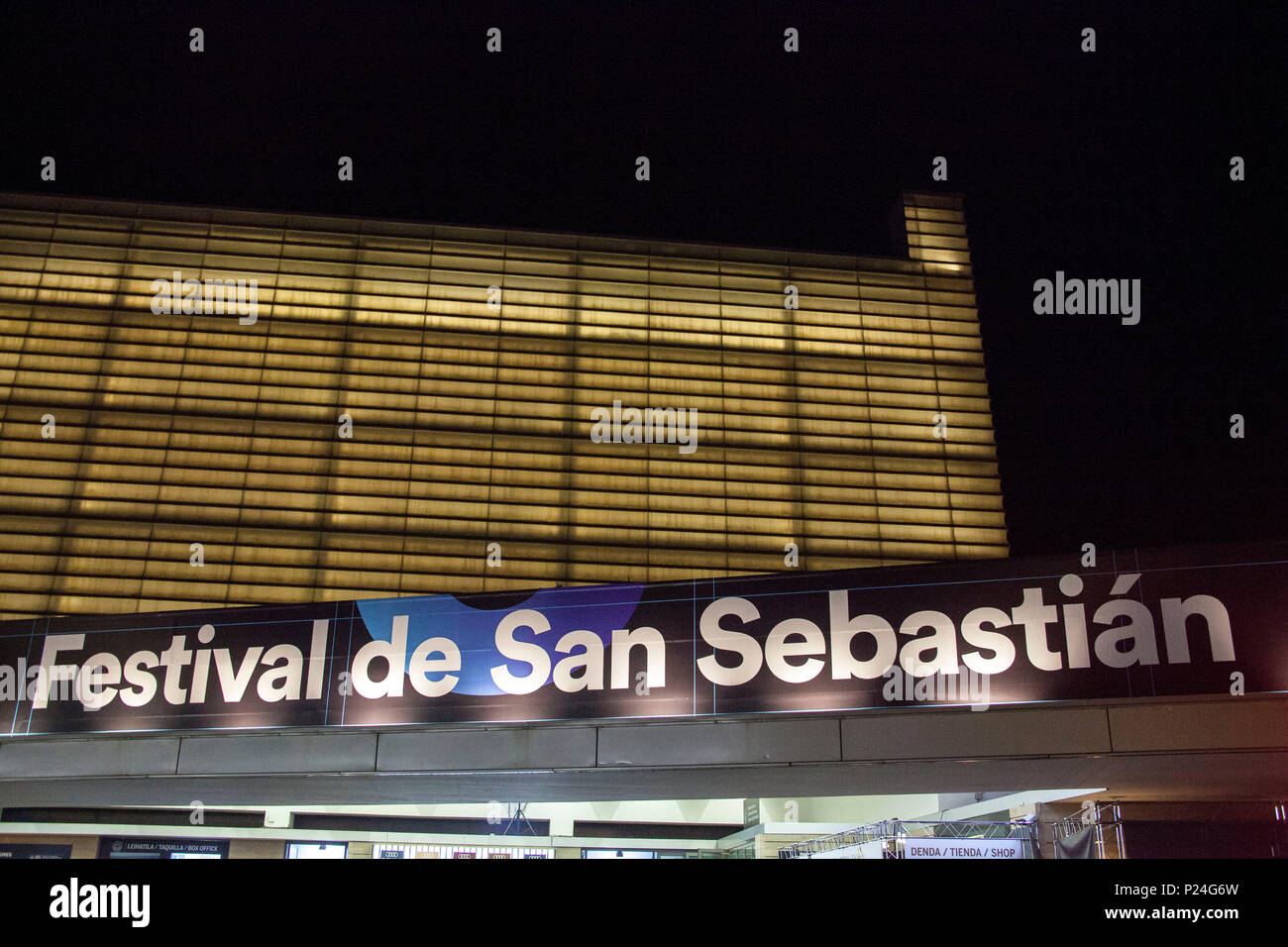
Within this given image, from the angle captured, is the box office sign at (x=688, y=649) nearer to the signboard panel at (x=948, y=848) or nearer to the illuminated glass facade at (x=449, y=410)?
the signboard panel at (x=948, y=848)

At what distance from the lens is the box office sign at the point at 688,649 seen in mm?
9312

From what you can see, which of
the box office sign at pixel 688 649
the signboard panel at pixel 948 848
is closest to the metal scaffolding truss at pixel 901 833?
the signboard panel at pixel 948 848

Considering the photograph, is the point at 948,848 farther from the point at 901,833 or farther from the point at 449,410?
the point at 449,410

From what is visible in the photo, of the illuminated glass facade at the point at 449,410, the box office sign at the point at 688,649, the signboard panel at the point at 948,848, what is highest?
the illuminated glass facade at the point at 449,410

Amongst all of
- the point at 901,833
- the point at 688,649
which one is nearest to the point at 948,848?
the point at 901,833

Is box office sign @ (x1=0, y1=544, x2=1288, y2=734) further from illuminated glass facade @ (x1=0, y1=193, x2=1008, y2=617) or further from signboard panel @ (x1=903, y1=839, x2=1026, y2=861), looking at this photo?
illuminated glass facade @ (x1=0, y1=193, x2=1008, y2=617)

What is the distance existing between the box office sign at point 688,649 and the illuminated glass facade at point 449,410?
808cm

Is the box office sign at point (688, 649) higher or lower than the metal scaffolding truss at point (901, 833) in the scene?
higher

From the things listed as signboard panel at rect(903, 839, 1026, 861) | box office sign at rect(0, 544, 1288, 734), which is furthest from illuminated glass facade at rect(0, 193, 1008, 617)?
signboard panel at rect(903, 839, 1026, 861)

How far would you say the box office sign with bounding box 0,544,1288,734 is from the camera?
30.6 ft

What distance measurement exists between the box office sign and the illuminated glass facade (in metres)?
8.08

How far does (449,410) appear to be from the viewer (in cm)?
2122
